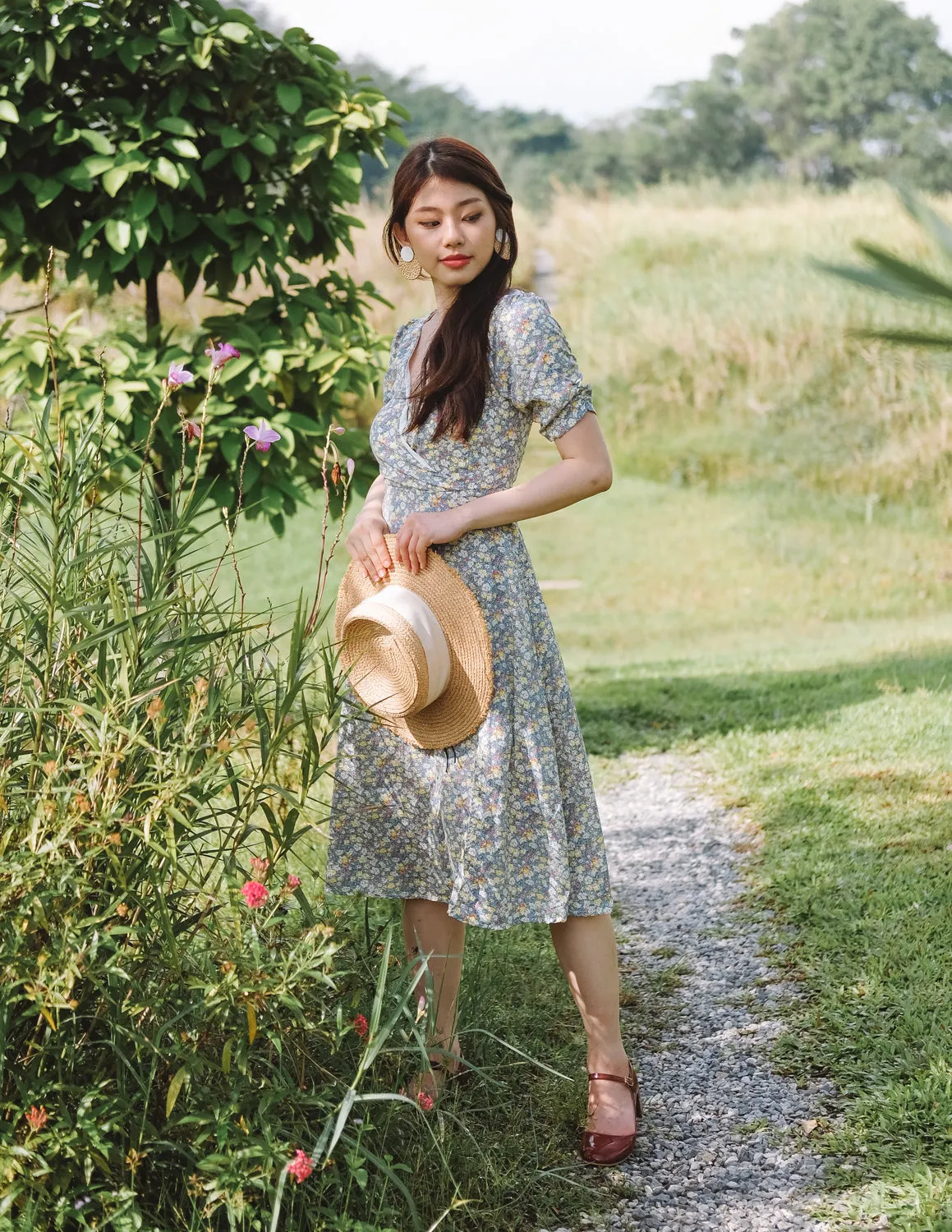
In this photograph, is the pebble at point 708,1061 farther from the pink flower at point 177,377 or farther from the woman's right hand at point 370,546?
the pink flower at point 177,377

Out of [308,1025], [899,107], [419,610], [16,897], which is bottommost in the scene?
[308,1025]

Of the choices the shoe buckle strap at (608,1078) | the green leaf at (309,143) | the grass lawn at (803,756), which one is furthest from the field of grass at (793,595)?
the green leaf at (309,143)

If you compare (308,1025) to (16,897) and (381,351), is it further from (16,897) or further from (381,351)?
(381,351)

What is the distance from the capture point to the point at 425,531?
6.70ft

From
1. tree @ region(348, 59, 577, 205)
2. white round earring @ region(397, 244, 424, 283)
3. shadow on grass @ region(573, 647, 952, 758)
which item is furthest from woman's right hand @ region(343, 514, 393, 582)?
tree @ region(348, 59, 577, 205)

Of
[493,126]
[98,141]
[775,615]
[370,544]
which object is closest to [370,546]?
[370,544]

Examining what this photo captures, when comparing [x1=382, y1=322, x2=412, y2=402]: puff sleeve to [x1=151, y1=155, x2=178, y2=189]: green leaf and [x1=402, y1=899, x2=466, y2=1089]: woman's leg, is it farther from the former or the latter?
[x1=151, y1=155, x2=178, y2=189]: green leaf

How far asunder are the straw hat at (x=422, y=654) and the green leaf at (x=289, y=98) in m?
1.96

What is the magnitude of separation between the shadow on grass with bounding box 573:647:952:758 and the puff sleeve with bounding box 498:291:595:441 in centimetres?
281

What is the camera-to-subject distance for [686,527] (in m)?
9.70

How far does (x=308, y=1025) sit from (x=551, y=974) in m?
1.26

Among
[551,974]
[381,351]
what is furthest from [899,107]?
[551,974]

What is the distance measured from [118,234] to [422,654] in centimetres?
203

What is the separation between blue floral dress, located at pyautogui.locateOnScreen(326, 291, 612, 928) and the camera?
2.03m
